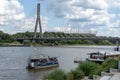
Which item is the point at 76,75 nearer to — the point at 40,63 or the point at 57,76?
the point at 57,76

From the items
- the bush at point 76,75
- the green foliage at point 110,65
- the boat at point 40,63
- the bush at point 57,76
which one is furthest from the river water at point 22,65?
the bush at point 57,76

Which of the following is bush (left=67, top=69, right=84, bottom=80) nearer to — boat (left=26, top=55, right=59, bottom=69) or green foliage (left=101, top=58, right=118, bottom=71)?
green foliage (left=101, top=58, right=118, bottom=71)

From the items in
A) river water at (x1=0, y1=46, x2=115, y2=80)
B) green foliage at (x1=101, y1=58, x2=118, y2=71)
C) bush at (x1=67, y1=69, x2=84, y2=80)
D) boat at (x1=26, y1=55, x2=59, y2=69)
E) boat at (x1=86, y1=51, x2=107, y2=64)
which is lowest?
river water at (x1=0, y1=46, x2=115, y2=80)

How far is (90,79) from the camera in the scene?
28.4 m

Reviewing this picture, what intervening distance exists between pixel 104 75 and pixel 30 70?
1508 inches

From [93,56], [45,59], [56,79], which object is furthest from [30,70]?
[56,79]

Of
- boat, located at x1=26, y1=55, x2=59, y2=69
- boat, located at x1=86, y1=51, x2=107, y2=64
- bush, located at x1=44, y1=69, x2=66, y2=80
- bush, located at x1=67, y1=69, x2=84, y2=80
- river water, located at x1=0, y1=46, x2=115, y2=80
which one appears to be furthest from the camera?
boat, located at x1=26, y1=55, x2=59, y2=69

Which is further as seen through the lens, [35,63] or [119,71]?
[35,63]

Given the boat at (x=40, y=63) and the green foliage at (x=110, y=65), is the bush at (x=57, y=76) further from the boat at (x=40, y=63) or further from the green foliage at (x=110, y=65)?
the boat at (x=40, y=63)

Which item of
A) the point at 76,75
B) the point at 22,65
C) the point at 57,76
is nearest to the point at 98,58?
the point at 22,65

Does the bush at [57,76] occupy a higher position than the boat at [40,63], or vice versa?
the bush at [57,76]

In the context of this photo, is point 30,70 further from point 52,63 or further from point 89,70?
point 89,70

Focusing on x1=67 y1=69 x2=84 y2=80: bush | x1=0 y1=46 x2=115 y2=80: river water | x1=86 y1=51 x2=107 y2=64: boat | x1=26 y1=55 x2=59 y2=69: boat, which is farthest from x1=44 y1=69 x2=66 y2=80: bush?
x1=26 y1=55 x2=59 y2=69: boat

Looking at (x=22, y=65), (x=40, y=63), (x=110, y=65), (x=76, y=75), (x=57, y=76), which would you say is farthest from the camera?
(x=22, y=65)
